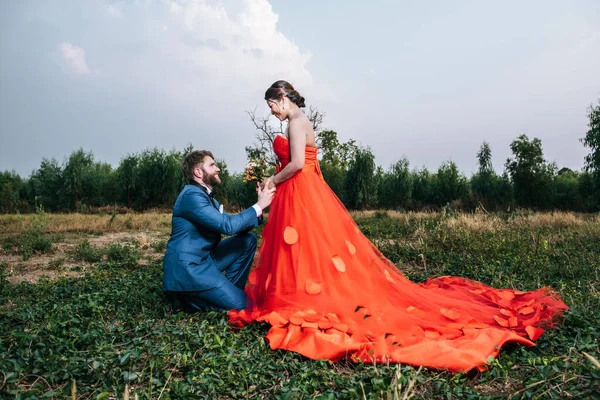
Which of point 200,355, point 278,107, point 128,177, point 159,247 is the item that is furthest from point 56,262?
point 128,177

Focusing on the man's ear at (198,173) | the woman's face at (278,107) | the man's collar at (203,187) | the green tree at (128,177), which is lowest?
the man's collar at (203,187)

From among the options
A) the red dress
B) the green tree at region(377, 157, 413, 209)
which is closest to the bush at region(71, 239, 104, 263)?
the red dress

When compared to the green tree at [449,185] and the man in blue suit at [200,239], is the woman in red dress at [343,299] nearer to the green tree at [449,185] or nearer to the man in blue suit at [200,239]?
the man in blue suit at [200,239]

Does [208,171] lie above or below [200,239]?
above

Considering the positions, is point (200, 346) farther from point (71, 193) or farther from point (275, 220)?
point (71, 193)

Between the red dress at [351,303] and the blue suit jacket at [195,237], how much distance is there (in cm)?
35

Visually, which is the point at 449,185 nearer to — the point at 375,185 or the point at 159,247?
the point at 375,185

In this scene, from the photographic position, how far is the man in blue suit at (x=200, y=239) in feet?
12.1

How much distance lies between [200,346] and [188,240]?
106 centimetres

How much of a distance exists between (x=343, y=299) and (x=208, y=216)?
1392mm

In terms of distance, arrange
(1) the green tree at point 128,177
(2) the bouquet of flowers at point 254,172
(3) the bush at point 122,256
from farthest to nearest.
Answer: (1) the green tree at point 128,177 < (3) the bush at point 122,256 < (2) the bouquet of flowers at point 254,172

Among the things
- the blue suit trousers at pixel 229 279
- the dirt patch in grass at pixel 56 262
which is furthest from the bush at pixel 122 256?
→ the blue suit trousers at pixel 229 279

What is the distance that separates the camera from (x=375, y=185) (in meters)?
23.1

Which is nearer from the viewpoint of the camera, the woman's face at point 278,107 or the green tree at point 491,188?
the woman's face at point 278,107
